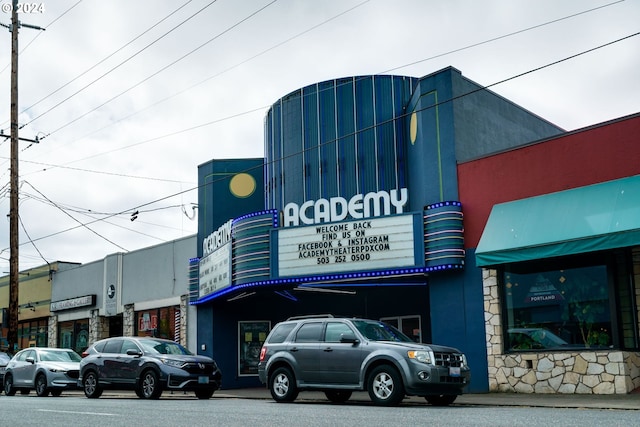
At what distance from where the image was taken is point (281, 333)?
57.0 feet

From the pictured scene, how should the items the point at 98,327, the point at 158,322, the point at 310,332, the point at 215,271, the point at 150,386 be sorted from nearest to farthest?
1. the point at 310,332
2. the point at 150,386
3. the point at 215,271
4. the point at 158,322
5. the point at 98,327

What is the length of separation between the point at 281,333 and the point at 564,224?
6702 mm

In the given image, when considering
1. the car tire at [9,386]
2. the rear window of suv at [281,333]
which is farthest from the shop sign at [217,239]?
the rear window of suv at [281,333]

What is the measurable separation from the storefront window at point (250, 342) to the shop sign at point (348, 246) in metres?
6.24

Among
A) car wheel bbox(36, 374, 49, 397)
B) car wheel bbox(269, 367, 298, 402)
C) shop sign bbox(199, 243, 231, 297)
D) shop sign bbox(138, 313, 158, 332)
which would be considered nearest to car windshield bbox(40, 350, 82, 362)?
car wheel bbox(36, 374, 49, 397)

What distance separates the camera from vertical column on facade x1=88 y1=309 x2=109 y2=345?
1398 inches

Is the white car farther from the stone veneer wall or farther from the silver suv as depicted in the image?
the stone veneer wall

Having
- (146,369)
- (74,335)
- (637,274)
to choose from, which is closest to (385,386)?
(637,274)

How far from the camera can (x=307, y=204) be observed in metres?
24.0

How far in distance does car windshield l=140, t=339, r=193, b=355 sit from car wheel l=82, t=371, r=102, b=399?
1.72 m

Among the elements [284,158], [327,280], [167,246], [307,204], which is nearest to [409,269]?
[327,280]

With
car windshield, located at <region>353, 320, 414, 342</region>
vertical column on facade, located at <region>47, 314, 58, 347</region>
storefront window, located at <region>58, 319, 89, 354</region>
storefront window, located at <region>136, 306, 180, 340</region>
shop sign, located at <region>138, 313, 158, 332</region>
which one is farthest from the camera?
vertical column on facade, located at <region>47, 314, 58, 347</region>

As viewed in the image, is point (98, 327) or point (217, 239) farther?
point (98, 327)

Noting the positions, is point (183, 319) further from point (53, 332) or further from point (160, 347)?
point (53, 332)
